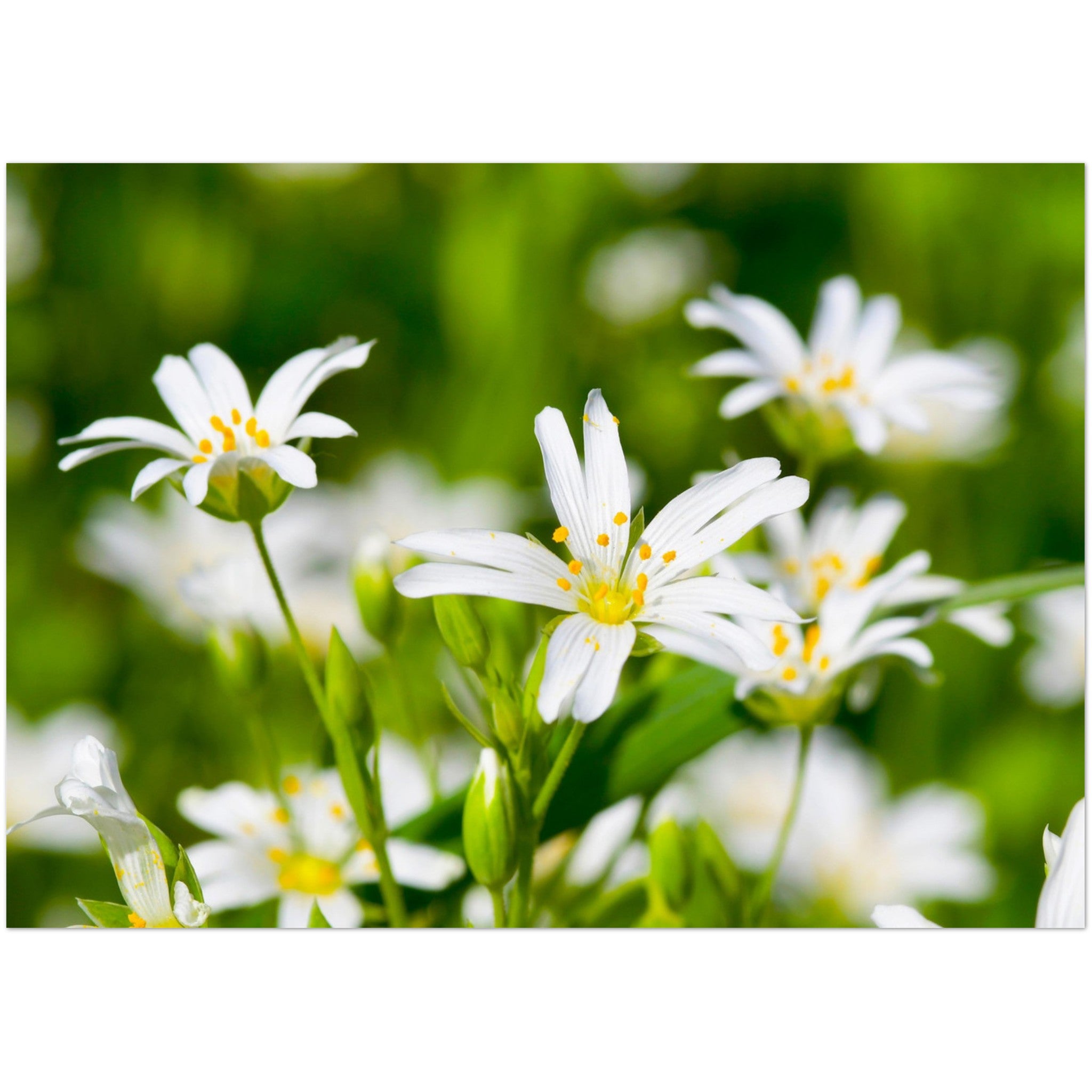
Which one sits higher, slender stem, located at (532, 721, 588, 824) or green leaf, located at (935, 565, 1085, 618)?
green leaf, located at (935, 565, 1085, 618)

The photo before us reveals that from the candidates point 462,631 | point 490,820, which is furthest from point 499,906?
point 462,631

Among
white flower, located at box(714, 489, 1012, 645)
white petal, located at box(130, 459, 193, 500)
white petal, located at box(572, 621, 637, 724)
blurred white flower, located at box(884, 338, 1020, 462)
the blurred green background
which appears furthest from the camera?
blurred white flower, located at box(884, 338, 1020, 462)

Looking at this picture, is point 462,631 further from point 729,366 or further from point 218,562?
point 218,562

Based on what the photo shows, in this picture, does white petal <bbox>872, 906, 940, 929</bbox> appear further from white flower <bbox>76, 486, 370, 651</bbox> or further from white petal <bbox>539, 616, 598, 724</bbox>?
white flower <bbox>76, 486, 370, 651</bbox>

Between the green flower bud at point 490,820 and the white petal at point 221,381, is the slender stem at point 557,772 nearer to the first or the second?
the green flower bud at point 490,820

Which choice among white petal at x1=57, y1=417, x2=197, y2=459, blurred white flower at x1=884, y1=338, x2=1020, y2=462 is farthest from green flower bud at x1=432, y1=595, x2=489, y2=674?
blurred white flower at x1=884, y1=338, x2=1020, y2=462

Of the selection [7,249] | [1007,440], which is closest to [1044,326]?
[1007,440]
